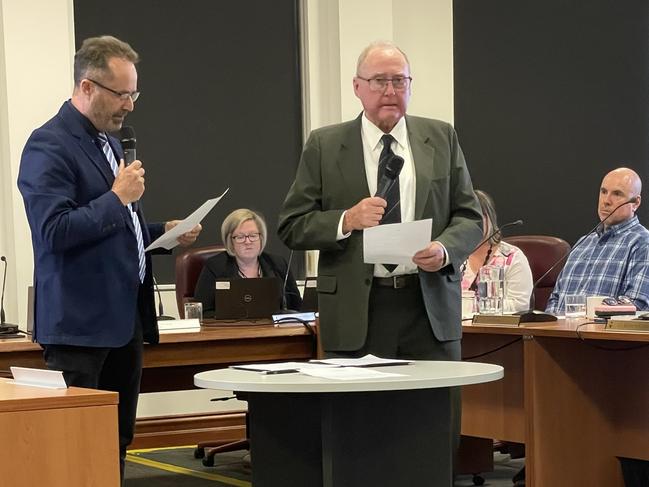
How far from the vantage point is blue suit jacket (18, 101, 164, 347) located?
2809 mm

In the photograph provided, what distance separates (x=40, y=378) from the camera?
7.91 feet

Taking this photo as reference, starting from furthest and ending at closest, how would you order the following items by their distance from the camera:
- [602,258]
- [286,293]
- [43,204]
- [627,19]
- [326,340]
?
[627,19] < [286,293] < [602,258] < [326,340] < [43,204]

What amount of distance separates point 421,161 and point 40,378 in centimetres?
123

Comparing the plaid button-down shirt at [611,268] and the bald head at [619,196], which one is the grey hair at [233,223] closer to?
the plaid button-down shirt at [611,268]

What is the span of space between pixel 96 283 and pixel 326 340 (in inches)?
25.5

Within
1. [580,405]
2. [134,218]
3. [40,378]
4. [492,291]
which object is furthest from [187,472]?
[40,378]

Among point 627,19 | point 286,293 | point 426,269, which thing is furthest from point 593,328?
point 627,19

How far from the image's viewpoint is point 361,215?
2.83 meters

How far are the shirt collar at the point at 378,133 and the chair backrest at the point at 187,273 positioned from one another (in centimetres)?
260

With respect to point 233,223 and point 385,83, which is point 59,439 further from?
point 233,223

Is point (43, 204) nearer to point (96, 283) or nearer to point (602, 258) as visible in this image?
Answer: point (96, 283)

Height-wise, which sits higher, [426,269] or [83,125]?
[83,125]

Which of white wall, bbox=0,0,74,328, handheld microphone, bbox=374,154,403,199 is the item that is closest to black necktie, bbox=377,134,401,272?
handheld microphone, bbox=374,154,403,199

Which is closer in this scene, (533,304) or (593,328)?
(593,328)
